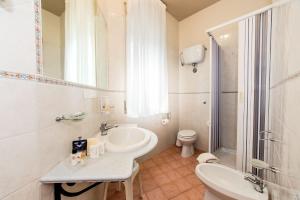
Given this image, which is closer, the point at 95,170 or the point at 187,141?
the point at 95,170

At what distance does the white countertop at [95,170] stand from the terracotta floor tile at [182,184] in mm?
1076

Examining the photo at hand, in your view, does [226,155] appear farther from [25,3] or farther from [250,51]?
[25,3]

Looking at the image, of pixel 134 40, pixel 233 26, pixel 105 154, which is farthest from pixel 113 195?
pixel 233 26

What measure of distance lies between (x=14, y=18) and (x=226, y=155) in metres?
2.48

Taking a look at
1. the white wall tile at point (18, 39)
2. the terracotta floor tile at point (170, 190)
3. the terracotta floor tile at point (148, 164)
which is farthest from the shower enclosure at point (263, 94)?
the white wall tile at point (18, 39)

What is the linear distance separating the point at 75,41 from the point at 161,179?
5.82ft

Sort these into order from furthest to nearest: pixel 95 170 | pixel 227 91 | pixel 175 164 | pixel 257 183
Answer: pixel 227 91 → pixel 175 164 → pixel 257 183 → pixel 95 170

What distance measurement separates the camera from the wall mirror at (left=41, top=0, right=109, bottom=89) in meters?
0.71

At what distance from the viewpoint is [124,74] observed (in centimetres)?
185

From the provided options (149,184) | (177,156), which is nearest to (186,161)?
(177,156)

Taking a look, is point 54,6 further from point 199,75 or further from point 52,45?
point 199,75

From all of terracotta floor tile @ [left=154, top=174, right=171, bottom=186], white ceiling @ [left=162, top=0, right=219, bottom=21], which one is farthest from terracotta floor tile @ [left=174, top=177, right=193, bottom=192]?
white ceiling @ [left=162, top=0, right=219, bottom=21]

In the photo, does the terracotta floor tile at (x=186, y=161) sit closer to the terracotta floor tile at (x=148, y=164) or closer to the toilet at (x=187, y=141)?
the toilet at (x=187, y=141)

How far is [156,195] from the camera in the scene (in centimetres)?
138
